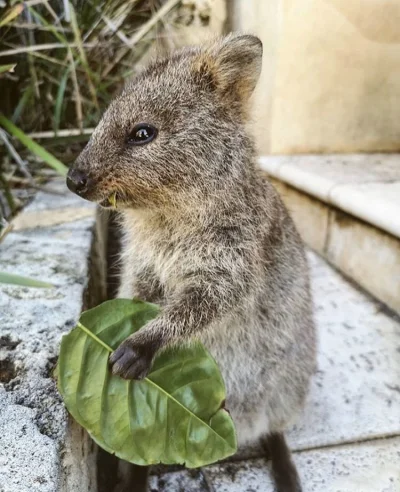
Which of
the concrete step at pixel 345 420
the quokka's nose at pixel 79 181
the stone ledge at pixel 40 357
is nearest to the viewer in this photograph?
the stone ledge at pixel 40 357

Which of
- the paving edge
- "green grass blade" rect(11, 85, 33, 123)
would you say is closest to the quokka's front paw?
the paving edge

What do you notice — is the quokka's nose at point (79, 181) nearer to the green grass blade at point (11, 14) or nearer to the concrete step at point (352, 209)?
the green grass blade at point (11, 14)

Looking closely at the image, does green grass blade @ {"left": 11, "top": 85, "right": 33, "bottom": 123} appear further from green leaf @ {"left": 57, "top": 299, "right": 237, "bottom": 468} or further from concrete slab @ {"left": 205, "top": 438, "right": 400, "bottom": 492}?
concrete slab @ {"left": 205, "top": 438, "right": 400, "bottom": 492}

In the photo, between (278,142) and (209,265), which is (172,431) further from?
(278,142)

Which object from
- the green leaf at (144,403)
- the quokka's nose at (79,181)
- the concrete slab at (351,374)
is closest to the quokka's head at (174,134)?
the quokka's nose at (79,181)

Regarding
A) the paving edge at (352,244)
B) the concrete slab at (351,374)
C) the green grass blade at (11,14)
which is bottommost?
the concrete slab at (351,374)

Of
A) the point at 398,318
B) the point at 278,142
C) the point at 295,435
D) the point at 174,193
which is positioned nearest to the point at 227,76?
the point at 174,193
